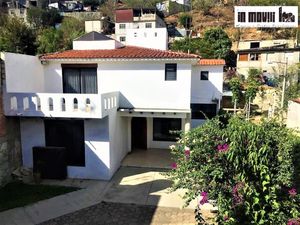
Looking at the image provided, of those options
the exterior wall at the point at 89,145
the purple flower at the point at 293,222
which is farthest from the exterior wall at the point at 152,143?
the purple flower at the point at 293,222

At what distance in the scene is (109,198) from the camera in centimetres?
1248

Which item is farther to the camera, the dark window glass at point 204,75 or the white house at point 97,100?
the dark window glass at point 204,75

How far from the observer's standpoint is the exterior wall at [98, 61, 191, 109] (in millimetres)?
16250

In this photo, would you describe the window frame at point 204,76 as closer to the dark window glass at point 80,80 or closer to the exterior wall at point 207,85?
the exterior wall at point 207,85

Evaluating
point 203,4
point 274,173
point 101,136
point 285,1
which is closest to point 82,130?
point 101,136

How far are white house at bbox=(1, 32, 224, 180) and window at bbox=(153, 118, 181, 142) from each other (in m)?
0.07

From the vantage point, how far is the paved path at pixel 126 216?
1047 cm

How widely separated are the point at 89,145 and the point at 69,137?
3.86ft

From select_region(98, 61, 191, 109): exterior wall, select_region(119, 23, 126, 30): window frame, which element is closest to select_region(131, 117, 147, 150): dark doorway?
select_region(98, 61, 191, 109): exterior wall

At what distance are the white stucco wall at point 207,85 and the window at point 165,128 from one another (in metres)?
5.34

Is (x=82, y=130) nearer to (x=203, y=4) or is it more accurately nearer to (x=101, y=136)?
(x=101, y=136)

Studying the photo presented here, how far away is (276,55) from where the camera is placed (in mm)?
44125

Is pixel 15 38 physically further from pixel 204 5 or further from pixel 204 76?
pixel 204 5

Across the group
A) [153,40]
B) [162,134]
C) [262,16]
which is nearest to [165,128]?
[162,134]
